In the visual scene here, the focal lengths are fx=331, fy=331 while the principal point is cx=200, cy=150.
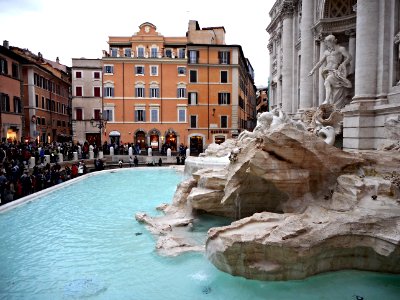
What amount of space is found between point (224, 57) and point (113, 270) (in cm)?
3535

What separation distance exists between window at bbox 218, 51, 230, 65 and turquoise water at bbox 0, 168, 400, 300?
1207 inches

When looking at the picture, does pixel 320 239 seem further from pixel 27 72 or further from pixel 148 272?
pixel 27 72

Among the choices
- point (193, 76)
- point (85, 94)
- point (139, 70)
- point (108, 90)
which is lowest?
point (85, 94)

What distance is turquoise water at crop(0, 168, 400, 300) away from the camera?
238 inches

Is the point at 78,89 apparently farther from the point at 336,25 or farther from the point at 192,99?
the point at 336,25

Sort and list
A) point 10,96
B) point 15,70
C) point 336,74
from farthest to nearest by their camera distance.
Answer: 1. point 15,70
2. point 10,96
3. point 336,74

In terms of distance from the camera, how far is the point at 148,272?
23.0ft

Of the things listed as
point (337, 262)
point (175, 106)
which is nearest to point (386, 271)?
point (337, 262)

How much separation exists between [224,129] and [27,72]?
22164mm

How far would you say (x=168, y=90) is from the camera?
125ft

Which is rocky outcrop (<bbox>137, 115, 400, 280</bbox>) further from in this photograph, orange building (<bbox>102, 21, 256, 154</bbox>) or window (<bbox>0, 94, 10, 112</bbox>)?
orange building (<bbox>102, 21, 256, 154</bbox>)

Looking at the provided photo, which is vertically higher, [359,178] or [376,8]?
[376,8]

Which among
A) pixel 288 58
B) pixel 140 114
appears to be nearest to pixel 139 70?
pixel 140 114

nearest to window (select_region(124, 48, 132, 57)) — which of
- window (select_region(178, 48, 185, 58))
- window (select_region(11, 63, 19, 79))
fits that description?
window (select_region(178, 48, 185, 58))
